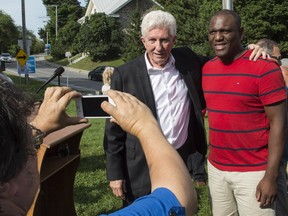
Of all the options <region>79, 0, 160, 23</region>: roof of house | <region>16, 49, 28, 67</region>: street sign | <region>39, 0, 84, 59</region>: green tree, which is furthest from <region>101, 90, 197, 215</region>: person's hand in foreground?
<region>39, 0, 84, 59</region>: green tree

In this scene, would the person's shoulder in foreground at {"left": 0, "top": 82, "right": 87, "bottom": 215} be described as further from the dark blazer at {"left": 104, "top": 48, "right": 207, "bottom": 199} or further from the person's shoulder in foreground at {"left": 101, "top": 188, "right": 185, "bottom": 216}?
the dark blazer at {"left": 104, "top": 48, "right": 207, "bottom": 199}

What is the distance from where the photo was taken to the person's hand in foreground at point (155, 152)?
1393 millimetres

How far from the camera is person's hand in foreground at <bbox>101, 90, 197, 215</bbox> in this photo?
1.39 metres

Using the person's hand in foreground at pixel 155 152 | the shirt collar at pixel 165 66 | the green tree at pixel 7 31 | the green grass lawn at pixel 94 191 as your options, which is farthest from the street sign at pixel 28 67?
the person's hand in foreground at pixel 155 152

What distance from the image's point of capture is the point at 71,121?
5.93ft

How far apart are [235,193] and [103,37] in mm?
48893

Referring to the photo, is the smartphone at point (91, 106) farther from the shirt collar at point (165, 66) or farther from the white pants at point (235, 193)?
the white pants at point (235, 193)

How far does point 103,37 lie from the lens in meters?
50.9

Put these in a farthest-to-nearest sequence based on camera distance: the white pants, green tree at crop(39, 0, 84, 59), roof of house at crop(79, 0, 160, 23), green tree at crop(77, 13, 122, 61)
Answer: green tree at crop(39, 0, 84, 59) → roof of house at crop(79, 0, 160, 23) → green tree at crop(77, 13, 122, 61) → the white pants

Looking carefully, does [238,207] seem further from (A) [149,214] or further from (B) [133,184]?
(A) [149,214]

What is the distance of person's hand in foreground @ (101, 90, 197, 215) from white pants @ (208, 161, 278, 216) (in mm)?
1637

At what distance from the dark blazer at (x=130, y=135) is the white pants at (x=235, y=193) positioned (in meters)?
0.32

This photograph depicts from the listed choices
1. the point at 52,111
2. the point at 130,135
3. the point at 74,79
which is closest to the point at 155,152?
the point at 52,111

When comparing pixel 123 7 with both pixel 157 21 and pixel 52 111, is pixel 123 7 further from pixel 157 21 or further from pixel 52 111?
pixel 52 111
